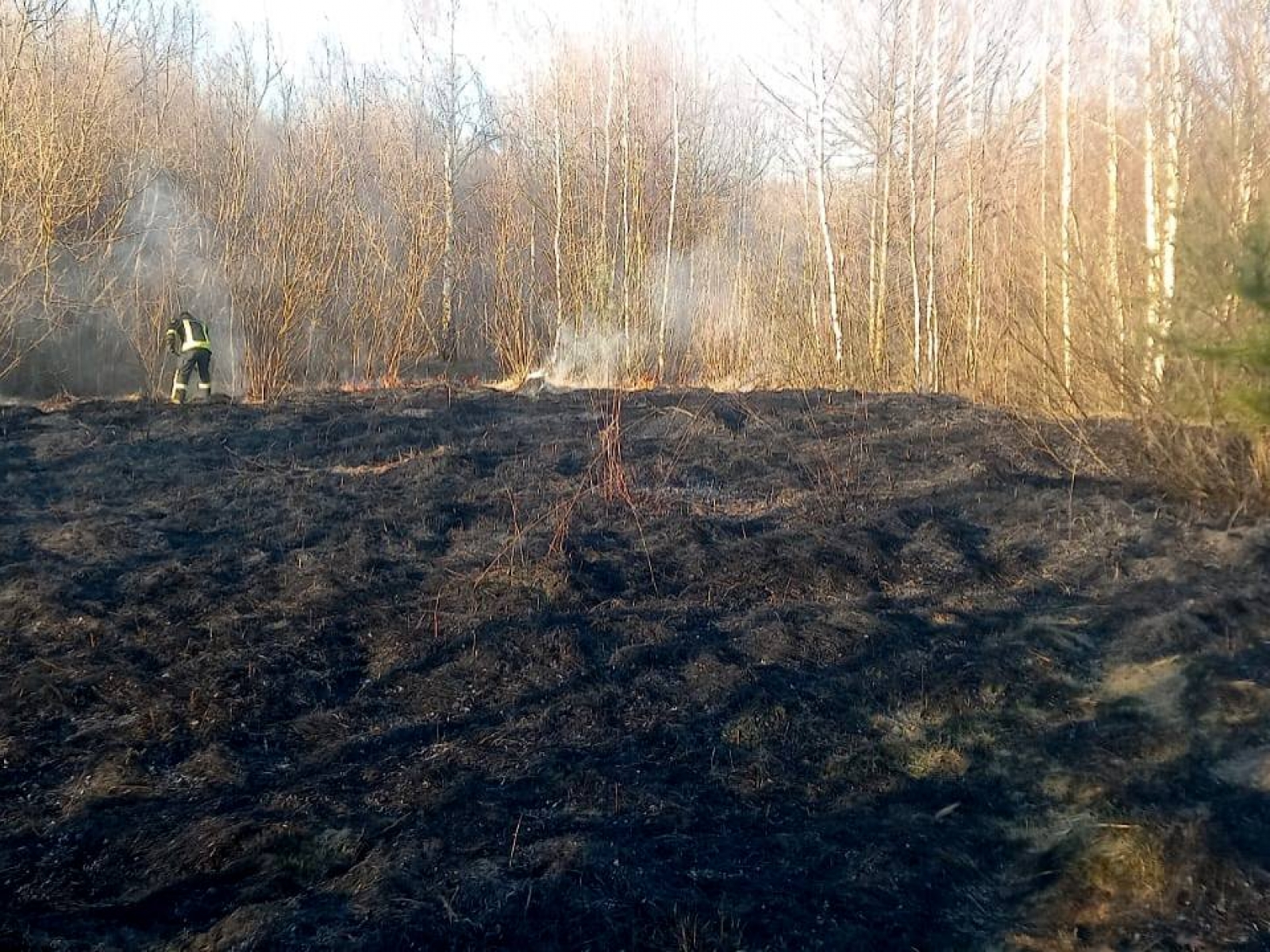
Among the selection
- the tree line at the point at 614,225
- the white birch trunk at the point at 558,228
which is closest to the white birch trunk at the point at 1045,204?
the tree line at the point at 614,225

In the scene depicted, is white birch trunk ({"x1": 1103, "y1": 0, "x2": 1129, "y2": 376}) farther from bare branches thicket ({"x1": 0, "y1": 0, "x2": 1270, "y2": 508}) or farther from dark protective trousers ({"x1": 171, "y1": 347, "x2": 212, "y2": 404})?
dark protective trousers ({"x1": 171, "y1": 347, "x2": 212, "y2": 404})

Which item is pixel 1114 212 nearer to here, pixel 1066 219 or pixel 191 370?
pixel 1066 219

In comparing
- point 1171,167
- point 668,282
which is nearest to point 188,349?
point 668,282

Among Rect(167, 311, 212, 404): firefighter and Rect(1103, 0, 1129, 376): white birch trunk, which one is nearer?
Rect(1103, 0, 1129, 376): white birch trunk

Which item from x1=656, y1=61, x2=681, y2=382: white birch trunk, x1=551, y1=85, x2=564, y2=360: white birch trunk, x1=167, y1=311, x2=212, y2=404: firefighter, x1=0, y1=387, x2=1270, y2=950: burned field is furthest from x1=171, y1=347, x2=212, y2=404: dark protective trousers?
x1=656, y1=61, x2=681, y2=382: white birch trunk

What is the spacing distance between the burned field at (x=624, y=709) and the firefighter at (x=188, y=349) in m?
3.64

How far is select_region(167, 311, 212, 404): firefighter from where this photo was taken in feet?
33.3

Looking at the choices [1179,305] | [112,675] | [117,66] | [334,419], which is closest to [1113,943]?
[112,675]

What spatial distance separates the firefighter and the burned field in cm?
364

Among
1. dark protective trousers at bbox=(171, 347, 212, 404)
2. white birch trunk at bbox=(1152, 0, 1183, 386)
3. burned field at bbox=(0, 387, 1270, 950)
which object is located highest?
white birch trunk at bbox=(1152, 0, 1183, 386)

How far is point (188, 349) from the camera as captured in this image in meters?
10.2

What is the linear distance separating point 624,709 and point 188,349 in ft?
26.0

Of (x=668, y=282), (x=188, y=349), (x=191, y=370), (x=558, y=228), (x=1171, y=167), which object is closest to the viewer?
(x=1171, y=167)

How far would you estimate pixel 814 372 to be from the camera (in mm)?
11438
